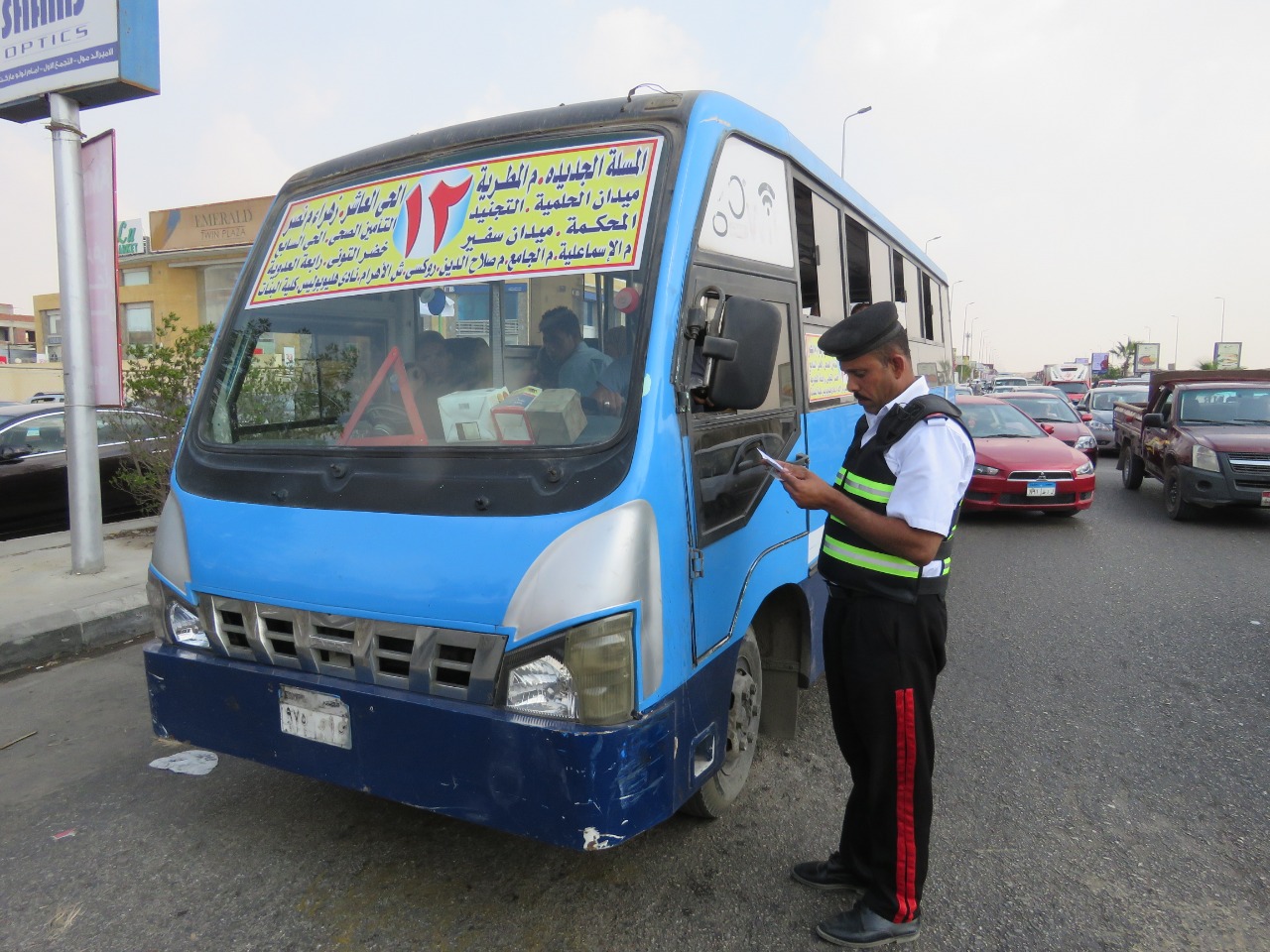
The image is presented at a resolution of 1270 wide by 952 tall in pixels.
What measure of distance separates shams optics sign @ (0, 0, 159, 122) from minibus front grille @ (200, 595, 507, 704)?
5.82m

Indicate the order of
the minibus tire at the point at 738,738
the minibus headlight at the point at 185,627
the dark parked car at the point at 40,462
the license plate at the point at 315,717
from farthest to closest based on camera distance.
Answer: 1. the dark parked car at the point at 40,462
2. the minibus tire at the point at 738,738
3. the minibus headlight at the point at 185,627
4. the license plate at the point at 315,717

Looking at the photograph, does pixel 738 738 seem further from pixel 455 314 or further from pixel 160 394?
pixel 160 394

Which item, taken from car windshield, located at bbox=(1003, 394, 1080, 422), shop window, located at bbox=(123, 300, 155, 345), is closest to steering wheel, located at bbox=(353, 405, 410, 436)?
car windshield, located at bbox=(1003, 394, 1080, 422)

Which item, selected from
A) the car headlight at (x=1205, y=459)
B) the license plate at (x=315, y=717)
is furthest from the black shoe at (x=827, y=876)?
the car headlight at (x=1205, y=459)

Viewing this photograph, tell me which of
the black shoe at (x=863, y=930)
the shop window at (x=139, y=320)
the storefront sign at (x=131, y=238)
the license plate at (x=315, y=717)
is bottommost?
the black shoe at (x=863, y=930)

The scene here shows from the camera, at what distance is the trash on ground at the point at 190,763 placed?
12.7 feet

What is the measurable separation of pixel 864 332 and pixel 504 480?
114 cm

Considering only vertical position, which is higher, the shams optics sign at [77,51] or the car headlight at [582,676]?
the shams optics sign at [77,51]

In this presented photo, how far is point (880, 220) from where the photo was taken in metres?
5.79

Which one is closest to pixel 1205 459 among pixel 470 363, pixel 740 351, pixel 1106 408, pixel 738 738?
pixel 738 738

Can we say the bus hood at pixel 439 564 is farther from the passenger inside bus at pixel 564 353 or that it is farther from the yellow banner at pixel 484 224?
the yellow banner at pixel 484 224

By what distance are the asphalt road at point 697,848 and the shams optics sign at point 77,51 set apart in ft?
15.4

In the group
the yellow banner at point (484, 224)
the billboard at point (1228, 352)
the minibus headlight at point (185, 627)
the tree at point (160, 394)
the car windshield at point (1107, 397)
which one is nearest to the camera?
the yellow banner at point (484, 224)

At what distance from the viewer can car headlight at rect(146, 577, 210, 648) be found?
9.62 feet
